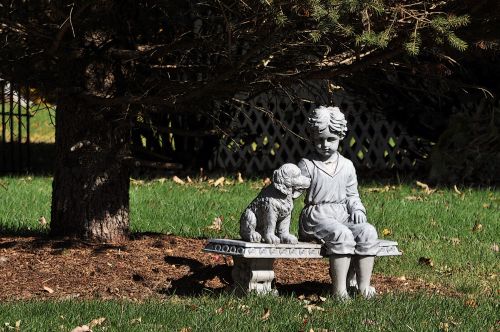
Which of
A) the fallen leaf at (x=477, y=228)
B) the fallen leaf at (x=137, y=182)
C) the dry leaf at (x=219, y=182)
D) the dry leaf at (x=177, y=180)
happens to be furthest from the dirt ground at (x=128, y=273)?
A: the dry leaf at (x=177, y=180)

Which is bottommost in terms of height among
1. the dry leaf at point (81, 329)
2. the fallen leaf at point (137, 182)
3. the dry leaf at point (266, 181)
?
the dry leaf at point (81, 329)

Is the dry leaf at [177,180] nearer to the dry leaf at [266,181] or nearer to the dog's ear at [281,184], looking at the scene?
the dry leaf at [266,181]

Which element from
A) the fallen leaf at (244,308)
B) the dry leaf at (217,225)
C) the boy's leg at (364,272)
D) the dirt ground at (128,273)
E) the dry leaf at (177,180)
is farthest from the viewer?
the dry leaf at (177,180)

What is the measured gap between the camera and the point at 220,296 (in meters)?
5.74

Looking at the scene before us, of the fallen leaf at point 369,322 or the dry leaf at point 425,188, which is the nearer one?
the fallen leaf at point 369,322

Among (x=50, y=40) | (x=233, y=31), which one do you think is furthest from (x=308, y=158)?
(x=50, y=40)

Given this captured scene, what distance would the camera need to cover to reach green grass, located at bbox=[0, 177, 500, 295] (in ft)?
23.1

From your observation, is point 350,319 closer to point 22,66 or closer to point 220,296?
point 220,296

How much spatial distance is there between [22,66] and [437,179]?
6999 mm

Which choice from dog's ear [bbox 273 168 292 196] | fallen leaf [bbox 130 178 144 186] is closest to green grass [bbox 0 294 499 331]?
dog's ear [bbox 273 168 292 196]

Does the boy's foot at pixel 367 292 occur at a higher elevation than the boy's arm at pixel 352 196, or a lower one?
lower

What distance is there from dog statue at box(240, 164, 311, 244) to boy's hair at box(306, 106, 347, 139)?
0.88 ft

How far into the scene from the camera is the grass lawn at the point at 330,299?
16.6 feet

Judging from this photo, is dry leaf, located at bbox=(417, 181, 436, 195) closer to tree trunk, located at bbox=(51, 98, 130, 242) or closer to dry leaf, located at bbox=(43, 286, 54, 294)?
tree trunk, located at bbox=(51, 98, 130, 242)
